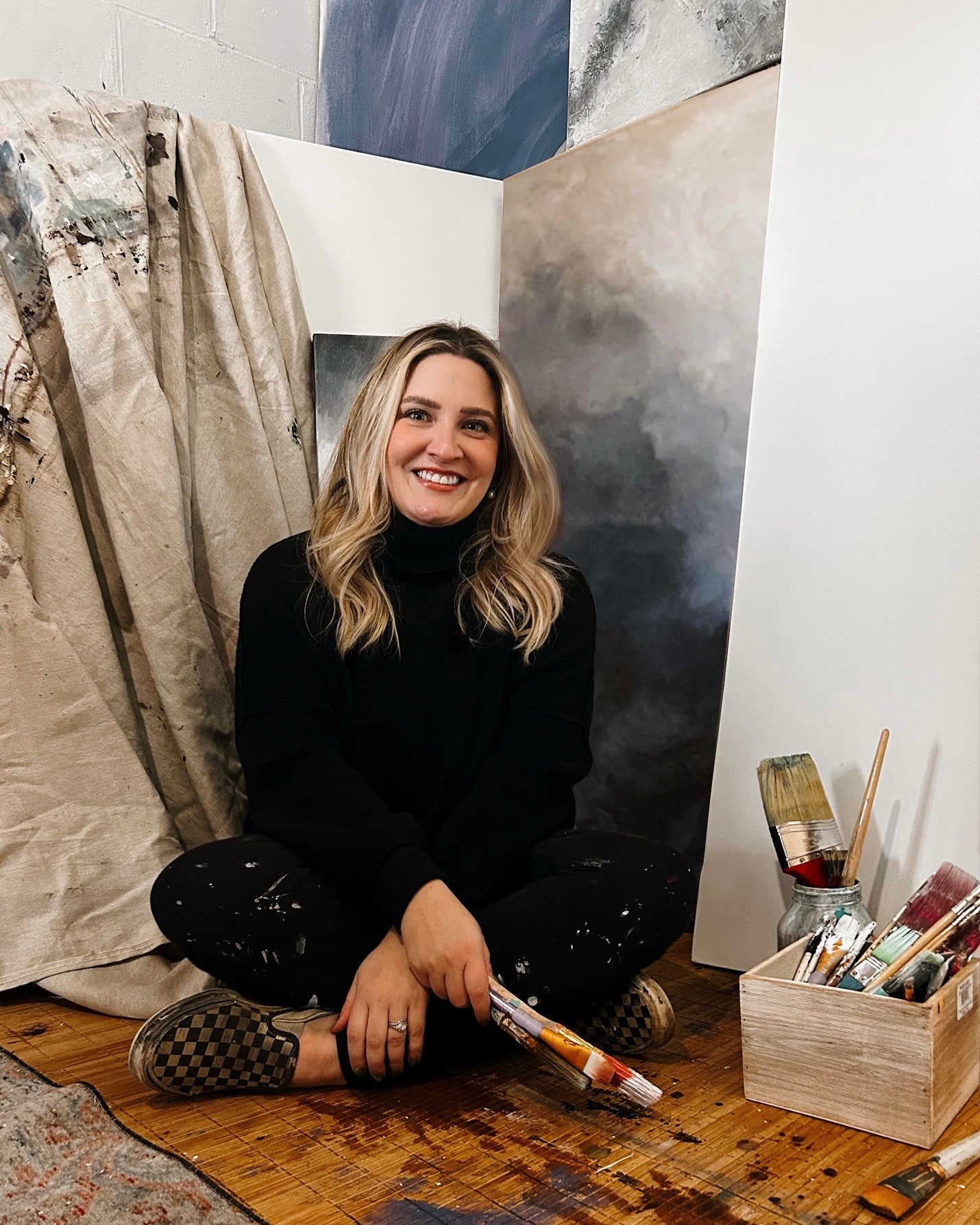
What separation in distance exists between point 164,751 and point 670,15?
53.1 inches

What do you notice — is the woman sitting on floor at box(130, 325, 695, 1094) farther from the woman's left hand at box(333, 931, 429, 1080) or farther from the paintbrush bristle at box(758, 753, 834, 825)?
the paintbrush bristle at box(758, 753, 834, 825)

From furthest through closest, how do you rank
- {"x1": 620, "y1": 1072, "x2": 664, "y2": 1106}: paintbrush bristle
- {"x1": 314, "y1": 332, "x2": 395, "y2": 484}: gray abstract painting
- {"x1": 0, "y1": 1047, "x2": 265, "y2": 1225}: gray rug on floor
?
{"x1": 314, "y1": 332, "x2": 395, "y2": 484}: gray abstract painting < {"x1": 620, "y1": 1072, "x2": 664, "y2": 1106}: paintbrush bristle < {"x1": 0, "y1": 1047, "x2": 265, "y2": 1225}: gray rug on floor

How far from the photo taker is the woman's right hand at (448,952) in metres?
1.09

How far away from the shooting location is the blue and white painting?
193 centimetres

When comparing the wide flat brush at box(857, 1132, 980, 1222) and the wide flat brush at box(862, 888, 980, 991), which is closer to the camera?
the wide flat brush at box(857, 1132, 980, 1222)

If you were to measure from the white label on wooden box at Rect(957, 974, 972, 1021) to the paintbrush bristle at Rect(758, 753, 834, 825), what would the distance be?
26 cm

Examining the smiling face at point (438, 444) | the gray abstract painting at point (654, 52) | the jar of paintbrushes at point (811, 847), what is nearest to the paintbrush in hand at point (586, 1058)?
the jar of paintbrushes at point (811, 847)

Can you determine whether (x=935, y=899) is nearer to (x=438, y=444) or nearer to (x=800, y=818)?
(x=800, y=818)

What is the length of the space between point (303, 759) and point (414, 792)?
153 mm

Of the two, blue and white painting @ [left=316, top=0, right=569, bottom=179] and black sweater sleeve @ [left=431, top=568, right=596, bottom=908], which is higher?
blue and white painting @ [left=316, top=0, right=569, bottom=179]

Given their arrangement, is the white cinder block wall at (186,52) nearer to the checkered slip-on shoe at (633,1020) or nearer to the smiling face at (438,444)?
the smiling face at (438,444)

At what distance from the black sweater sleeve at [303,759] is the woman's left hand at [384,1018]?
59 millimetres

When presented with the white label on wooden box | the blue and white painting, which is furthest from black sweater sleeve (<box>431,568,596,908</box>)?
the blue and white painting

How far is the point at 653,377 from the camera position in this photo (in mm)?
1736
